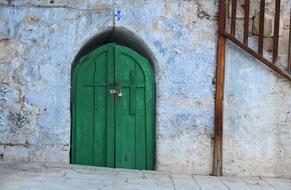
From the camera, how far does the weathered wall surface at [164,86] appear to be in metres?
6.18

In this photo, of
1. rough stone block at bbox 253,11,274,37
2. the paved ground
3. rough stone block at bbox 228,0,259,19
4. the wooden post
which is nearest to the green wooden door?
the paved ground

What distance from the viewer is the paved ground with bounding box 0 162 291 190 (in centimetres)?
500

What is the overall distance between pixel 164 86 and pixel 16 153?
2168 millimetres

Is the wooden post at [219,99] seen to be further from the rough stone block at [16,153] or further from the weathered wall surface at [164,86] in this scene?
the rough stone block at [16,153]

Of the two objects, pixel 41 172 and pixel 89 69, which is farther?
pixel 89 69

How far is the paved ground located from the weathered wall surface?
0.29 m

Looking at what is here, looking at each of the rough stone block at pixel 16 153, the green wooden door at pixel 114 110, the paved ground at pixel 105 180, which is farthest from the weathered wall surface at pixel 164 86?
the paved ground at pixel 105 180

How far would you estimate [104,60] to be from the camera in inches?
249

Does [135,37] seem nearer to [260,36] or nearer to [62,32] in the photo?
[62,32]

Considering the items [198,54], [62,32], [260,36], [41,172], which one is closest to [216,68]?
[198,54]

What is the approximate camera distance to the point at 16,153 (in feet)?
20.2

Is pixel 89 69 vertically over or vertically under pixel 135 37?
under

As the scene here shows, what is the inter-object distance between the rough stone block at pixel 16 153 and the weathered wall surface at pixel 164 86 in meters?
0.01

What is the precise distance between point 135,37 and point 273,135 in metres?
2.28
